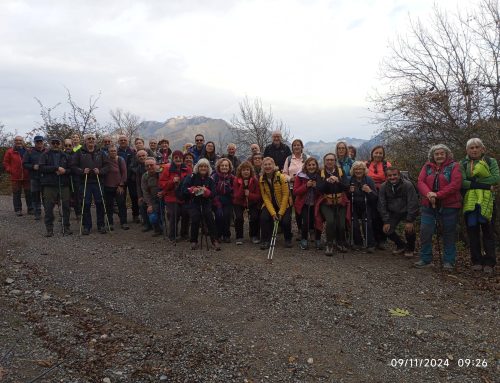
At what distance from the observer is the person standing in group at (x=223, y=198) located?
844 centimetres

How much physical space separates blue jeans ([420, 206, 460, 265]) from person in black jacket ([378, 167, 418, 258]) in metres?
0.43

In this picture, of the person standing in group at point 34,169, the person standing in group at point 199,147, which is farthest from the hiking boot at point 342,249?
the person standing in group at point 34,169

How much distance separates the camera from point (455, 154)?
915 cm

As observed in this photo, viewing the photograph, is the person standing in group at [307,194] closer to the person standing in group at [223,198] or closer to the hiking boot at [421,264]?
the person standing in group at [223,198]

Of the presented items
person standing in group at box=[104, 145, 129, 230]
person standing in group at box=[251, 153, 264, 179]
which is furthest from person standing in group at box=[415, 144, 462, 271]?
person standing in group at box=[104, 145, 129, 230]

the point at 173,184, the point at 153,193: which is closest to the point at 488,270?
the point at 173,184

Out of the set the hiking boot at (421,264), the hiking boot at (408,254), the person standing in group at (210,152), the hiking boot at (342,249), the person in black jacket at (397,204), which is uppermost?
the person standing in group at (210,152)

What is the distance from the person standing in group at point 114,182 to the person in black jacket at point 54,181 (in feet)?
2.98

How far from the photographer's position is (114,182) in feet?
31.2

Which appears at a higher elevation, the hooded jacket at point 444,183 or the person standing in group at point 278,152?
the person standing in group at point 278,152

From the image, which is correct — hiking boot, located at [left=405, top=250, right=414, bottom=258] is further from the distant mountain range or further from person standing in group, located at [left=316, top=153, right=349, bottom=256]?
the distant mountain range

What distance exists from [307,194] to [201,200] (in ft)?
7.48

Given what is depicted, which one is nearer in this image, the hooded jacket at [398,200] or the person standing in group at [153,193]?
the hooded jacket at [398,200]

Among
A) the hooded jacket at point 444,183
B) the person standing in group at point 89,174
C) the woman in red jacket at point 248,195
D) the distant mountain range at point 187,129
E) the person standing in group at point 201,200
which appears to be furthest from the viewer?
the distant mountain range at point 187,129
